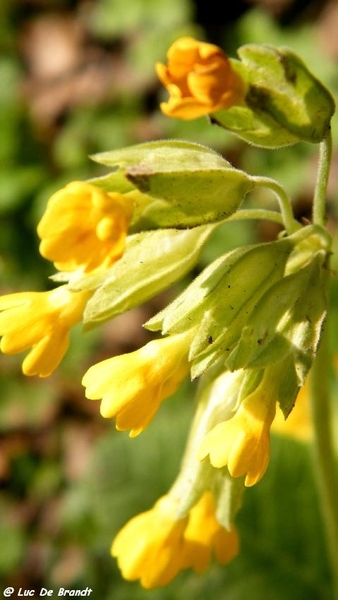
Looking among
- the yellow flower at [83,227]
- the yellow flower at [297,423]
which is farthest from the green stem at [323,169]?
the yellow flower at [297,423]

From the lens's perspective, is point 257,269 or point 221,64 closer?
point 221,64

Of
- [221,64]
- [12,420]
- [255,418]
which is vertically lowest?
[12,420]

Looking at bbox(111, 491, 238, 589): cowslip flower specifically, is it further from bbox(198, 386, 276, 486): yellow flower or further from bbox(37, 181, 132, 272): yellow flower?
bbox(37, 181, 132, 272): yellow flower

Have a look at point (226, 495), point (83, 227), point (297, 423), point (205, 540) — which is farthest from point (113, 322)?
point (83, 227)

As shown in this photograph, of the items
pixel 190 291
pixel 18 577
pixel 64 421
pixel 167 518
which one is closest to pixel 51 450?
pixel 64 421

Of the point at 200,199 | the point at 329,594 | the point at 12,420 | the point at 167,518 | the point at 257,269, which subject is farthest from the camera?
the point at 12,420

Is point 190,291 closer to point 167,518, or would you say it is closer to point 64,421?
point 167,518

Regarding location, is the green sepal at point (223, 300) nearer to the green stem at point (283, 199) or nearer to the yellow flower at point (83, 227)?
the green stem at point (283, 199)
